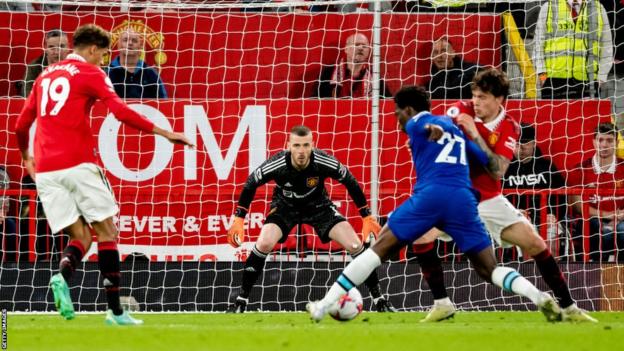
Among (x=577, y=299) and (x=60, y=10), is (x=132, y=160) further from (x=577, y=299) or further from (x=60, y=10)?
(x=577, y=299)

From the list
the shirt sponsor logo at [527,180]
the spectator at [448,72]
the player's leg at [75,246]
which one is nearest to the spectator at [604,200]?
the shirt sponsor logo at [527,180]

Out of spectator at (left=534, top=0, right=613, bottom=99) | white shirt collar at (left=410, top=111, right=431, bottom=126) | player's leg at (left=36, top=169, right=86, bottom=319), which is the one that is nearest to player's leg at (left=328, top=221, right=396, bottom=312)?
white shirt collar at (left=410, top=111, right=431, bottom=126)

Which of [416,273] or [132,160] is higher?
[132,160]

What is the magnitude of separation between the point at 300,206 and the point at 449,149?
3224mm

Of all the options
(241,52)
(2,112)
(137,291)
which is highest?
(241,52)

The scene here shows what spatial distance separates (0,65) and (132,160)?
2.03 meters

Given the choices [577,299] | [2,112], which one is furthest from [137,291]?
[577,299]

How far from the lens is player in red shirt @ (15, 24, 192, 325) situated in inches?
342

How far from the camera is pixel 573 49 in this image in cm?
1361

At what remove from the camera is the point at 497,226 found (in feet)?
30.2

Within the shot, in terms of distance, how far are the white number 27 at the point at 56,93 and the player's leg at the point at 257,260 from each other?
3059mm

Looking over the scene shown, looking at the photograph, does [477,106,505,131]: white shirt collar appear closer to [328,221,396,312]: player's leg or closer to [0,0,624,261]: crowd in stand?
[328,221,396,312]: player's leg

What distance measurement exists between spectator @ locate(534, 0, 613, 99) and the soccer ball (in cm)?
551

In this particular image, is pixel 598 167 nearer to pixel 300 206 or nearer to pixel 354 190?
pixel 354 190
